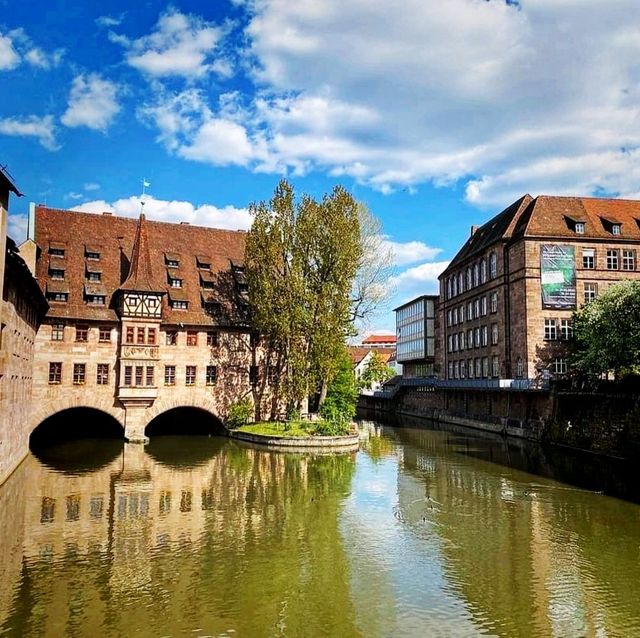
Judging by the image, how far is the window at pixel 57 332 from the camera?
39656 millimetres

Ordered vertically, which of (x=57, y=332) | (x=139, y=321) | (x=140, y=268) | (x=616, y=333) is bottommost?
(x=616, y=333)

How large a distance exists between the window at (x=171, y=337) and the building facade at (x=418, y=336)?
33.8m

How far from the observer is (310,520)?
799 inches

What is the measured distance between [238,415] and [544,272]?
986 inches

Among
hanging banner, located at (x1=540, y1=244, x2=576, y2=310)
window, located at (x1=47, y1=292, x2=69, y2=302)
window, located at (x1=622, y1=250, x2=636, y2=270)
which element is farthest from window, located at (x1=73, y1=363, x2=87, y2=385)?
window, located at (x1=622, y1=250, x2=636, y2=270)

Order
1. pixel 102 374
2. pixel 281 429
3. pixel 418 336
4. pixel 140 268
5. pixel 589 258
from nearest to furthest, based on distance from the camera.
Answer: pixel 102 374
pixel 281 429
pixel 140 268
pixel 589 258
pixel 418 336

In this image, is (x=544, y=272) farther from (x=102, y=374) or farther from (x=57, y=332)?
(x=57, y=332)

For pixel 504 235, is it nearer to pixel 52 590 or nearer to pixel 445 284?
pixel 445 284

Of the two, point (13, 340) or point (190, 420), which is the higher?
point (13, 340)

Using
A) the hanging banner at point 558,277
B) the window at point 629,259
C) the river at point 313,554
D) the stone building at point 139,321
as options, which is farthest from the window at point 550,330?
the stone building at point 139,321

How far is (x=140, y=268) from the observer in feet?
135

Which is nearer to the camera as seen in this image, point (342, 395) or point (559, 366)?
point (559, 366)

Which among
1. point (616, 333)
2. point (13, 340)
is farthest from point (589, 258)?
point (13, 340)

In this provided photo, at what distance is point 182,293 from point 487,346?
85.0 ft
